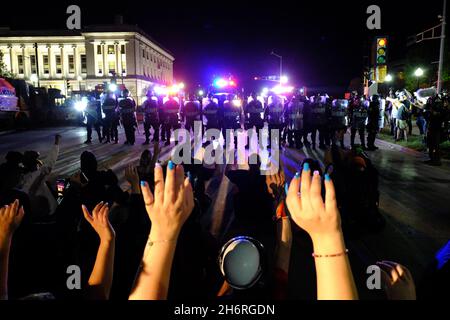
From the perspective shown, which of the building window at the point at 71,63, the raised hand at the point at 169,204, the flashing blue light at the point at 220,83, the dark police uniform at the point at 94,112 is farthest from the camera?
the building window at the point at 71,63

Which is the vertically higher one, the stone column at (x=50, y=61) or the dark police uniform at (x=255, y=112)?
the stone column at (x=50, y=61)

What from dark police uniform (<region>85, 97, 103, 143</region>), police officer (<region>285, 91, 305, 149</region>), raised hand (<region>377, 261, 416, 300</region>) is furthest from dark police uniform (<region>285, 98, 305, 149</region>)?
raised hand (<region>377, 261, 416, 300</region>)

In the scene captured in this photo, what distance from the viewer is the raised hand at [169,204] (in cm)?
158

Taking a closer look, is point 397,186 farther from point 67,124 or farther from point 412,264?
point 67,124

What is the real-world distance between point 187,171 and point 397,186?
4.84 m

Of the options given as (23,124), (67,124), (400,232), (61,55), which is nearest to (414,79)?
(67,124)

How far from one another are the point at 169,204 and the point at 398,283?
0.95 m

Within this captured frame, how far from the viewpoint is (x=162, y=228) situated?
5.27 feet

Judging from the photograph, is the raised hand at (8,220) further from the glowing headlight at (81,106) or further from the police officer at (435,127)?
the glowing headlight at (81,106)

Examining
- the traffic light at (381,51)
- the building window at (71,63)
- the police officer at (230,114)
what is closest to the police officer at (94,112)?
the police officer at (230,114)

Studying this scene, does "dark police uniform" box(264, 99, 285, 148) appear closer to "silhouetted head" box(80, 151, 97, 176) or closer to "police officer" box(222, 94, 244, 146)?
"police officer" box(222, 94, 244, 146)

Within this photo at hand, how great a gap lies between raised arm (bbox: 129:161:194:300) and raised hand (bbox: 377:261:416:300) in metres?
0.86

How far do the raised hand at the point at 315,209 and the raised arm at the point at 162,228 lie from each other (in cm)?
42
